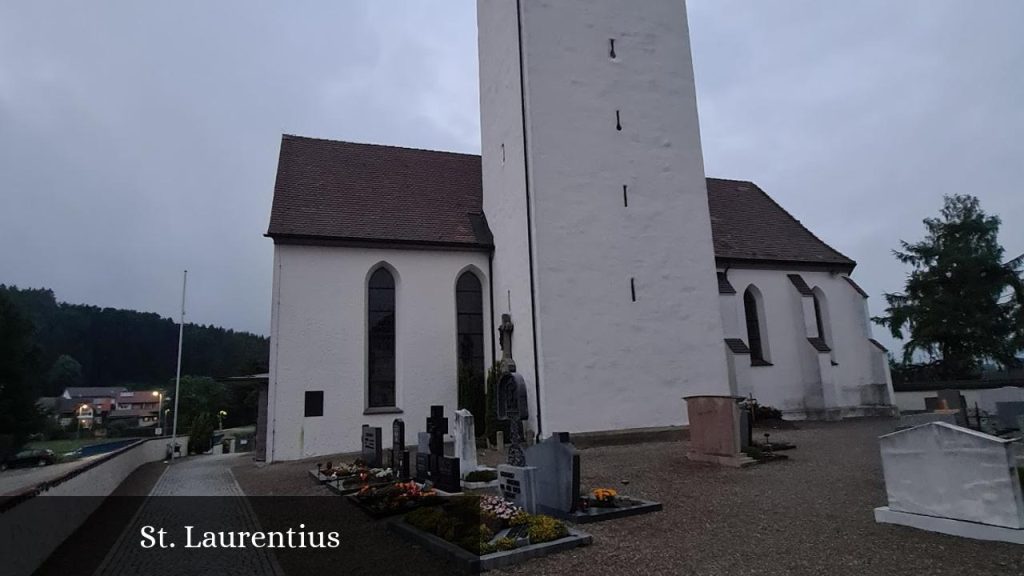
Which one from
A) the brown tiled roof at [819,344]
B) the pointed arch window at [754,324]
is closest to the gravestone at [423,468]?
the pointed arch window at [754,324]

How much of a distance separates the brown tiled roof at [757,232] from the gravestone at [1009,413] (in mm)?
8240

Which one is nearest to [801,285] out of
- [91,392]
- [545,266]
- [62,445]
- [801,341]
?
[801,341]

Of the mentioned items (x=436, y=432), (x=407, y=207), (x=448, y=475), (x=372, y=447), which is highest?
(x=407, y=207)

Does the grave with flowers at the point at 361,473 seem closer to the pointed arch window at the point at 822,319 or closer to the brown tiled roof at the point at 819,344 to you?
the brown tiled roof at the point at 819,344

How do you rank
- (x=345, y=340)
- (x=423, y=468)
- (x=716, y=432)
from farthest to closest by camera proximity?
(x=345, y=340)
(x=716, y=432)
(x=423, y=468)

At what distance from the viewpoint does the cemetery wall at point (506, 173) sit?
46.6 feet

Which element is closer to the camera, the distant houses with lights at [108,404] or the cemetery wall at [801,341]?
the cemetery wall at [801,341]

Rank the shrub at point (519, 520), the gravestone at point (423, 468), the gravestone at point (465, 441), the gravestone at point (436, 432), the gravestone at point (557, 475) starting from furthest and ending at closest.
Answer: the gravestone at point (465, 441) → the gravestone at point (436, 432) → the gravestone at point (423, 468) → the gravestone at point (557, 475) → the shrub at point (519, 520)

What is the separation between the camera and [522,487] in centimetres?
704

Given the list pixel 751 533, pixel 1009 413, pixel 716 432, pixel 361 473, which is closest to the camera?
pixel 751 533

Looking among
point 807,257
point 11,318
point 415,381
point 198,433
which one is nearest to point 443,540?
point 415,381

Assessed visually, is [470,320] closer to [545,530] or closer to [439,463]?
[439,463]

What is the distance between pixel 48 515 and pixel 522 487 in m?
5.73

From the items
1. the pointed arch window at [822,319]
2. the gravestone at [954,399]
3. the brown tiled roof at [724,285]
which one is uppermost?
the brown tiled roof at [724,285]
